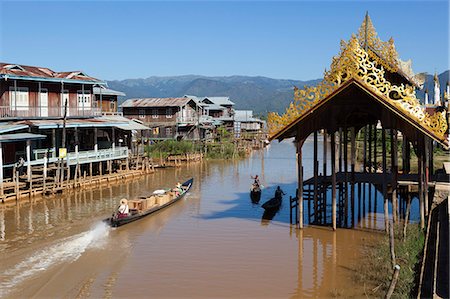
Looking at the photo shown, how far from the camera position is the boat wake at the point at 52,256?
49.4ft

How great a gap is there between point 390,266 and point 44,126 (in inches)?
917

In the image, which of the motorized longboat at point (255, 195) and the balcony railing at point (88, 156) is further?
the balcony railing at point (88, 156)

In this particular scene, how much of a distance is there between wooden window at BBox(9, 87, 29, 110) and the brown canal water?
6.94 m

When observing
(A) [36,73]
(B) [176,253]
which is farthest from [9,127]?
(B) [176,253]

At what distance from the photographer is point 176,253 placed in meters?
18.2

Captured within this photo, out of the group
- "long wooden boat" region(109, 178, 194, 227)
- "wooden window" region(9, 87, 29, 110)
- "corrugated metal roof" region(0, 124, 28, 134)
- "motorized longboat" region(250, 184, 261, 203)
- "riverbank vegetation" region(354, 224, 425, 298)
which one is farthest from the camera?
"wooden window" region(9, 87, 29, 110)

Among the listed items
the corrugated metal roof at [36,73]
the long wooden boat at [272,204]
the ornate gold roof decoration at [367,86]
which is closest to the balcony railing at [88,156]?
the corrugated metal roof at [36,73]

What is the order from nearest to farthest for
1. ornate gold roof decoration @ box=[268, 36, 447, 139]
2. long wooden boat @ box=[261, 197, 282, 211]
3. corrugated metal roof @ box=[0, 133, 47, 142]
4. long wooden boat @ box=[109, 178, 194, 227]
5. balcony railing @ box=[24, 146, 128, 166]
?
ornate gold roof decoration @ box=[268, 36, 447, 139], long wooden boat @ box=[109, 178, 194, 227], long wooden boat @ box=[261, 197, 282, 211], corrugated metal roof @ box=[0, 133, 47, 142], balcony railing @ box=[24, 146, 128, 166]

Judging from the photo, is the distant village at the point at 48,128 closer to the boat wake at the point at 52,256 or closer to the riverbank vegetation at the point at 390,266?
the boat wake at the point at 52,256

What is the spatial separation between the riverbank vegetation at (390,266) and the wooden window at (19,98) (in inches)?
926

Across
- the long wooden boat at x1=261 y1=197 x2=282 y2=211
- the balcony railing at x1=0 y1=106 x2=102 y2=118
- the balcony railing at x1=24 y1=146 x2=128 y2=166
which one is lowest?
the long wooden boat at x1=261 y1=197 x2=282 y2=211

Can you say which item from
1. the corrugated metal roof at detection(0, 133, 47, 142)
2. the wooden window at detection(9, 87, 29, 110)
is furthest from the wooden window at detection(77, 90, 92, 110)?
the corrugated metal roof at detection(0, 133, 47, 142)

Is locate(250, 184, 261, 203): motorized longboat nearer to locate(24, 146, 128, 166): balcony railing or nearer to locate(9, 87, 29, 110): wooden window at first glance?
locate(24, 146, 128, 166): balcony railing

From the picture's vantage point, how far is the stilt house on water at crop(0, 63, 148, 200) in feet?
96.0
